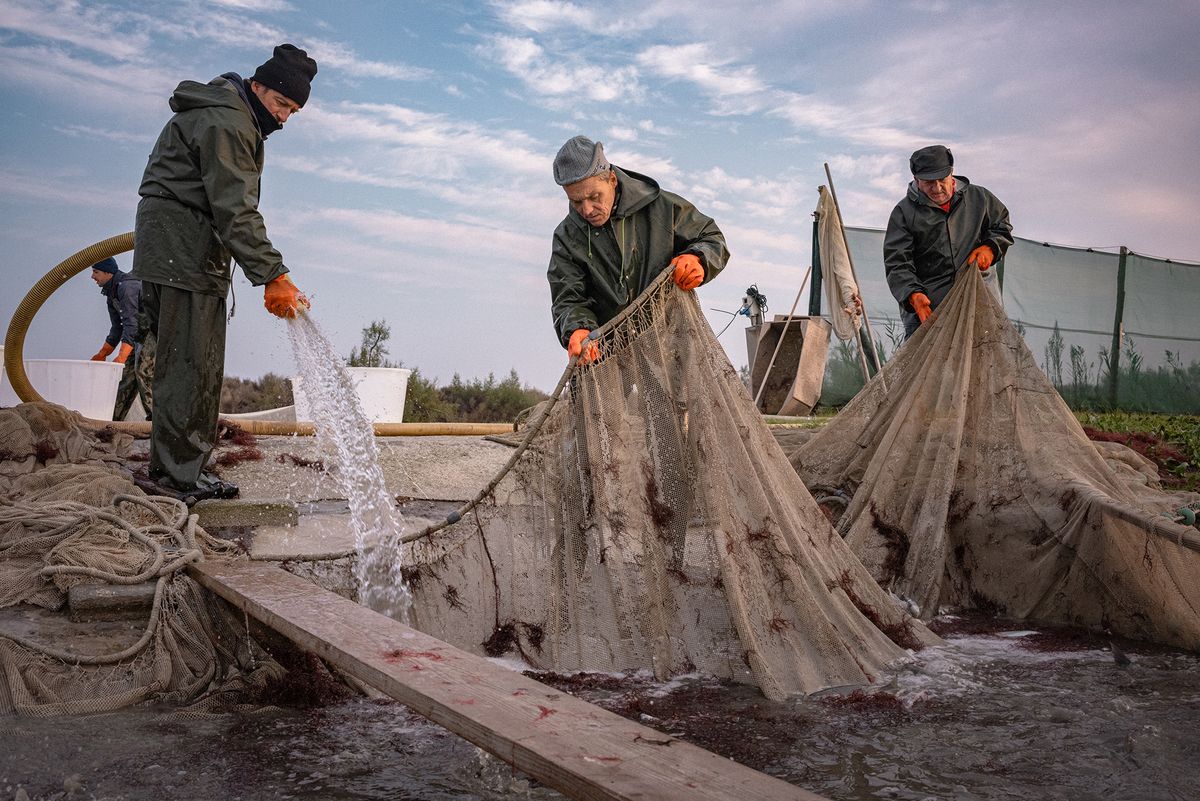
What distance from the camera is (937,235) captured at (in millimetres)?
5668

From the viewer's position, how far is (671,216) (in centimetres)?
399

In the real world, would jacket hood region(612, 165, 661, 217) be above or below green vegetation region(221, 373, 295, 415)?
above

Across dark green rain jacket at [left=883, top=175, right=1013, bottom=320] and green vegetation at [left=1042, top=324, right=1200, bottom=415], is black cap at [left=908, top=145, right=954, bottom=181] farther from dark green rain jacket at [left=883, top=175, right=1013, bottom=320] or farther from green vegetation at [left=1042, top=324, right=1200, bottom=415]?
green vegetation at [left=1042, top=324, right=1200, bottom=415]

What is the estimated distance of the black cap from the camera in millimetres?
5496

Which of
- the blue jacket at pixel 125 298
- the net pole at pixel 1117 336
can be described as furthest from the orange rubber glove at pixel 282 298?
the net pole at pixel 1117 336

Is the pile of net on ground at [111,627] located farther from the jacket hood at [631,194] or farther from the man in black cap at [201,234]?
the jacket hood at [631,194]

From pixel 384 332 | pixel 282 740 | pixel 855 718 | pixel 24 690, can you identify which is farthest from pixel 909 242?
pixel 384 332

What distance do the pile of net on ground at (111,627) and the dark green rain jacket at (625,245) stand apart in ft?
5.38

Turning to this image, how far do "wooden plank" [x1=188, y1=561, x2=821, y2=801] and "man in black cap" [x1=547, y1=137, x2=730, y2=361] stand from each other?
1.56 m

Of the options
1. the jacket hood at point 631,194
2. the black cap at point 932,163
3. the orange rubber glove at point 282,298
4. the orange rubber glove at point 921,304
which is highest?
the black cap at point 932,163

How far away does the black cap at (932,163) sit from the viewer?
550 centimetres

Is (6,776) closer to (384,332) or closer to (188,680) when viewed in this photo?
(188,680)

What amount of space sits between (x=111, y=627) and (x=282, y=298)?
1.62m

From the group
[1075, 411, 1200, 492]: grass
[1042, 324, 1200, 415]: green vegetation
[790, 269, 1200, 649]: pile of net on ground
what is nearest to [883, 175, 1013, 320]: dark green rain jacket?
[790, 269, 1200, 649]: pile of net on ground
